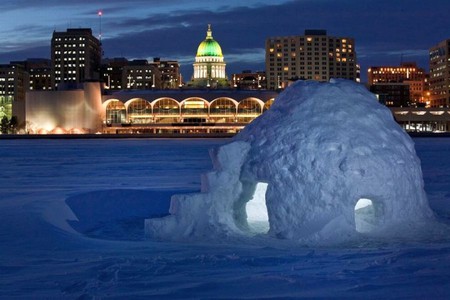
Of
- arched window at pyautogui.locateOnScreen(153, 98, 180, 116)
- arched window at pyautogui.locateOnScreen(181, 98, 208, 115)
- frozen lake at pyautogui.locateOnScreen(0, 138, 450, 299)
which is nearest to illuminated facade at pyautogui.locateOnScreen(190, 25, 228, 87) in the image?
arched window at pyautogui.locateOnScreen(181, 98, 208, 115)

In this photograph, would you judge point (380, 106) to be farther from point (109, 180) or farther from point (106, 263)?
point (109, 180)

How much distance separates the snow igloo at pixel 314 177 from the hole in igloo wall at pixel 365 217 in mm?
34

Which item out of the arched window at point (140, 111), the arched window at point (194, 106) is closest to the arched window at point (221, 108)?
the arched window at point (194, 106)

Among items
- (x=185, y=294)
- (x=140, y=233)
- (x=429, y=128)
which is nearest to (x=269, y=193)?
(x=140, y=233)

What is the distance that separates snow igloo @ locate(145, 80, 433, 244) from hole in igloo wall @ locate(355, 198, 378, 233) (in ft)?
0.11

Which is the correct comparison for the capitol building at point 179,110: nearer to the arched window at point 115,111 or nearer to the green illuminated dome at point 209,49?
the arched window at point 115,111

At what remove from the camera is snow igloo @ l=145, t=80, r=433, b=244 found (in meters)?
14.1

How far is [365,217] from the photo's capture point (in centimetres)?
1622

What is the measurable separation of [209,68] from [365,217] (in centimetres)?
16742

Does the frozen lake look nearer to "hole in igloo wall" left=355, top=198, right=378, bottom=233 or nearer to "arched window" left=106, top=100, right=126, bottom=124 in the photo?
"hole in igloo wall" left=355, top=198, right=378, bottom=233

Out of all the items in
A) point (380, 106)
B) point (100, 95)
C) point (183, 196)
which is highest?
point (100, 95)

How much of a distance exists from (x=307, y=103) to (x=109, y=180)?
52.3 ft

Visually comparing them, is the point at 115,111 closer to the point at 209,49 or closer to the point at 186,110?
the point at 186,110

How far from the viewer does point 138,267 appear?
38.9 feet
